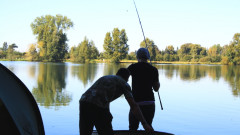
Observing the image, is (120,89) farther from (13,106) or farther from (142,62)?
(13,106)

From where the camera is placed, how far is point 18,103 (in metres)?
3.60

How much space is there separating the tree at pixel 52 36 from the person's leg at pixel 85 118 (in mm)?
69674

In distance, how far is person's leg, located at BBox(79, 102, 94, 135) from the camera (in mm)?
3232

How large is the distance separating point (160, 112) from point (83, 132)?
6056 millimetres

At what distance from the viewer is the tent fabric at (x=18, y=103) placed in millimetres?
3477

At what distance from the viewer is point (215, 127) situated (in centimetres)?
739

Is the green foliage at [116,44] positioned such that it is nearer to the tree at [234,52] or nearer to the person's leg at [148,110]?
the tree at [234,52]

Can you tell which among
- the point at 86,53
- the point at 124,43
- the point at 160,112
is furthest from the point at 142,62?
the point at 124,43

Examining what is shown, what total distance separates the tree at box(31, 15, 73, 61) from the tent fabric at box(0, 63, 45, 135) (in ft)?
227

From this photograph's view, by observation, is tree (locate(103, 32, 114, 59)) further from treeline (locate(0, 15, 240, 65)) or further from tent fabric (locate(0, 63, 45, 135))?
tent fabric (locate(0, 63, 45, 135))

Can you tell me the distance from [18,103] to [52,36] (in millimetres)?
70520

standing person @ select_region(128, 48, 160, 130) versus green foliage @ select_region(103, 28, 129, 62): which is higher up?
green foliage @ select_region(103, 28, 129, 62)

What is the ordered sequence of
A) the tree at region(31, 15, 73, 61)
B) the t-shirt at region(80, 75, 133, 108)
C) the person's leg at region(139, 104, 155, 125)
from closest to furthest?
the t-shirt at region(80, 75, 133, 108), the person's leg at region(139, 104, 155, 125), the tree at region(31, 15, 73, 61)

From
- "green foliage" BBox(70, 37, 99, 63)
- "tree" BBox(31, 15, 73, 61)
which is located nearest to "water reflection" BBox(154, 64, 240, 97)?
"tree" BBox(31, 15, 73, 61)
